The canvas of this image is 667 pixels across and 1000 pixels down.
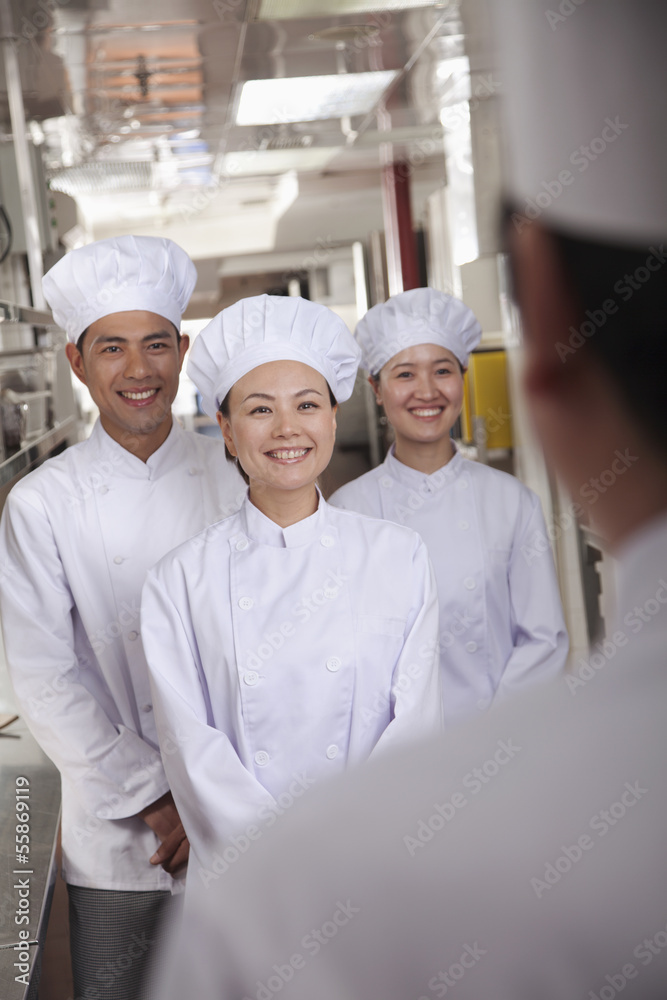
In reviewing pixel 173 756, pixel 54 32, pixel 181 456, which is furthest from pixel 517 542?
pixel 54 32

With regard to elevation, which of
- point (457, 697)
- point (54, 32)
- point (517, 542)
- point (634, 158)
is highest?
point (54, 32)

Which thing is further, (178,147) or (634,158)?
(178,147)

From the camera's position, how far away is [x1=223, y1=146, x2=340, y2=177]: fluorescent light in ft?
19.7

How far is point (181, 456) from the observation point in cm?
187

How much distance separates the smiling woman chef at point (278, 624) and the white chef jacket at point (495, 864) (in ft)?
3.60

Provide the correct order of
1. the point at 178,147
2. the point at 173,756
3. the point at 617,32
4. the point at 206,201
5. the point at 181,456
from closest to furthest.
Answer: the point at 617,32 < the point at 173,756 < the point at 181,456 < the point at 178,147 < the point at 206,201

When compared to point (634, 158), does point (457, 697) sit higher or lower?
lower

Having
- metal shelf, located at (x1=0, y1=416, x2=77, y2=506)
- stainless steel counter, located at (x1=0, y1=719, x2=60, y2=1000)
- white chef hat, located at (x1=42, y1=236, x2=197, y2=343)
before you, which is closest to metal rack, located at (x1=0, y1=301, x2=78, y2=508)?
metal shelf, located at (x1=0, y1=416, x2=77, y2=506)

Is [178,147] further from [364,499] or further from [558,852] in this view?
[558,852]

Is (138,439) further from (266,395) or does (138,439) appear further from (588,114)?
(588,114)

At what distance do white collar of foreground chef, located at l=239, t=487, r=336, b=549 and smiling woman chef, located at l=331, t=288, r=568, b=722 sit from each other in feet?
1.72

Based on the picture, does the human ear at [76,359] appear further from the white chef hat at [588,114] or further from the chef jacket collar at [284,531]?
the white chef hat at [588,114]

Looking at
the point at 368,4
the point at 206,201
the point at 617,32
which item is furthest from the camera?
the point at 206,201

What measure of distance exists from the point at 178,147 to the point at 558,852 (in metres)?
5.61
